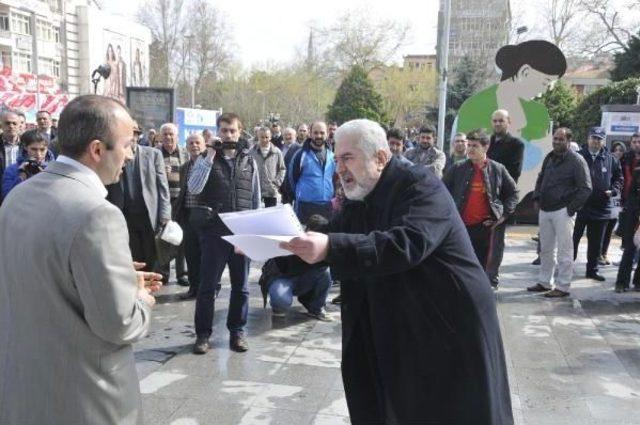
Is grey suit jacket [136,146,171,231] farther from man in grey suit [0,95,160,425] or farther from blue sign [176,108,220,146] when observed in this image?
blue sign [176,108,220,146]

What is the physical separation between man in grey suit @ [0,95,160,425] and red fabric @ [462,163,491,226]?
505cm

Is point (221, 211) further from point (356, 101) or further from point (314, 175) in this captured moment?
point (356, 101)

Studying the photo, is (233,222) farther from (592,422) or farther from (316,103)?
(316,103)

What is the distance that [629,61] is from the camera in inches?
1171

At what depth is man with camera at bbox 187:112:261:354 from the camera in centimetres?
470

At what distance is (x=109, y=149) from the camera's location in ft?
5.89

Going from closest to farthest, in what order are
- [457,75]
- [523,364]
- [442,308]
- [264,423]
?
[442,308] < [264,423] < [523,364] < [457,75]

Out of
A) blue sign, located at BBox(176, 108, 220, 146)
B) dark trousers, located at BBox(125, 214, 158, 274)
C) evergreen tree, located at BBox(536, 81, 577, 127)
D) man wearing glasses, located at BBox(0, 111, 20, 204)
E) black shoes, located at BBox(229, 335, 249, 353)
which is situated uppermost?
evergreen tree, located at BBox(536, 81, 577, 127)

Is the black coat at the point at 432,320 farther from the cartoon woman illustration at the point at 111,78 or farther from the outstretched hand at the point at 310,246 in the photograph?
the cartoon woman illustration at the point at 111,78

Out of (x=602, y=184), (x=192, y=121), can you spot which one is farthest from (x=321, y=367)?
(x=192, y=121)

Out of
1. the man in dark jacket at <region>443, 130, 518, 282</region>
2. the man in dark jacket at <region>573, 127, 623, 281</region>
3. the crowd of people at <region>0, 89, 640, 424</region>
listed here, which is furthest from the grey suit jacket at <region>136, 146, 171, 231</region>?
the man in dark jacket at <region>573, 127, 623, 281</region>

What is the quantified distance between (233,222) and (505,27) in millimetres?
41399

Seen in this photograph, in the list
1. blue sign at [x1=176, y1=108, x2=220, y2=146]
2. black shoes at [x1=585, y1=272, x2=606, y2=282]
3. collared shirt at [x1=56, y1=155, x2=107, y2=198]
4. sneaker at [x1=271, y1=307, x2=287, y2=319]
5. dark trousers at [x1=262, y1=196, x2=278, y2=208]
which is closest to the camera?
collared shirt at [x1=56, y1=155, x2=107, y2=198]

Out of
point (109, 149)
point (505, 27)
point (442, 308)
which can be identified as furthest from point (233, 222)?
point (505, 27)
